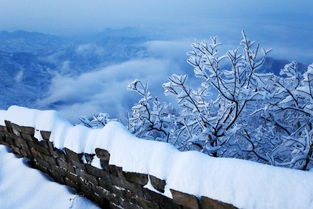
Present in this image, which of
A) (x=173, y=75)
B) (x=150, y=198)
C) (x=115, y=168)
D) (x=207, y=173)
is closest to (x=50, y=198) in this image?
(x=115, y=168)

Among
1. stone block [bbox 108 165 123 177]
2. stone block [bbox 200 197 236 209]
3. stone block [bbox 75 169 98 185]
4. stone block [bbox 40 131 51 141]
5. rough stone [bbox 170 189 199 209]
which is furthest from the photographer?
stone block [bbox 40 131 51 141]

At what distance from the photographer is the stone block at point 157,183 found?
1958mm

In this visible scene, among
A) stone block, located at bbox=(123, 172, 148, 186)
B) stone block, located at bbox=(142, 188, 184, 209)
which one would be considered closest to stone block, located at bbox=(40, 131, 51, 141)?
stone block, located at bbox=(123, 172, 148, 186)

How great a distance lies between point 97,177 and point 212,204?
54.7 inches

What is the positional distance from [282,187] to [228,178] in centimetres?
30

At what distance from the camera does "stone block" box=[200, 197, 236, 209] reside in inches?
62.4

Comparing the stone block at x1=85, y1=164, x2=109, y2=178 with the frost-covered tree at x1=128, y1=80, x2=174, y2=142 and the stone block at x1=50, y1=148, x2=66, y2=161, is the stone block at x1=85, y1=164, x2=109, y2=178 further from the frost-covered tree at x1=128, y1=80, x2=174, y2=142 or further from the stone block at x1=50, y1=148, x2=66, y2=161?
the frost-covered tree at x1=128, y1=80, x2=174, y2=142

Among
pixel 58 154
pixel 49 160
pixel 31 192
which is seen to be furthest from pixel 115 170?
pixel 49 160

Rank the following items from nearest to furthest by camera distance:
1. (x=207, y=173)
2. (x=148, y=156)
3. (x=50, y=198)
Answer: (x=207, y=173) < (x=148, y=156) < (x=50, y=198)

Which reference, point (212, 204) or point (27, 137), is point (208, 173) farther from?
point (27, 137)

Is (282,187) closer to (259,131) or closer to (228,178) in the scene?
(228,178)

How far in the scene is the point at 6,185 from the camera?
3170 millimetres

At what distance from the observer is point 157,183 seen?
78.5 inches

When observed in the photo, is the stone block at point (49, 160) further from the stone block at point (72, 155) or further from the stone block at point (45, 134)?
the stone block at point (72, 155)
